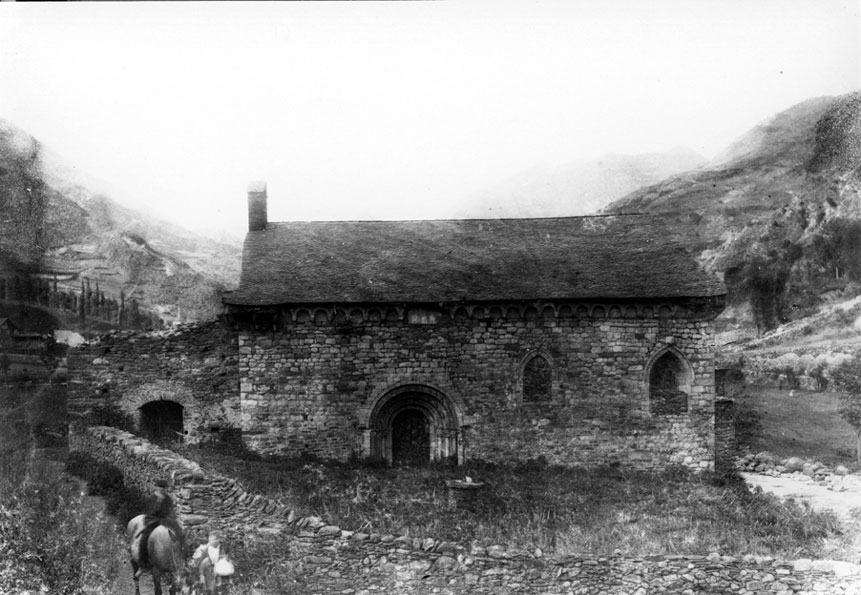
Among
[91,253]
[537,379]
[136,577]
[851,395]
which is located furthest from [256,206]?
[851,395]

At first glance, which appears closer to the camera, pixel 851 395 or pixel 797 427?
pixel 851 395

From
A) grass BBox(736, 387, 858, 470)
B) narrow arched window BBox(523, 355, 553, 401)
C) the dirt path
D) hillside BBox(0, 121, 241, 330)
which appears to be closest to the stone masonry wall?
the dirt path

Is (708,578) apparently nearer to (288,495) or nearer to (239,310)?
(288,495)

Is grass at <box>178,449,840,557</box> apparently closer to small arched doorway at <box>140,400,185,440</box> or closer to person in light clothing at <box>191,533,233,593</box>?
person in light clothing at <box>191,533,233,593</box>

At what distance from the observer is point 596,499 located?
50.9ft

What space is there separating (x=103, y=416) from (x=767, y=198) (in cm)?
3790

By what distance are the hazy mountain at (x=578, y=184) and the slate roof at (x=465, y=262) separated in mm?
25766

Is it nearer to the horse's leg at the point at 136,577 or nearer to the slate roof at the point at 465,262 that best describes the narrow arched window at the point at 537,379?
the slate roof at the point at 465,262

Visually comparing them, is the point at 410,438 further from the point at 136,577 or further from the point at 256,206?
the point at 136,577

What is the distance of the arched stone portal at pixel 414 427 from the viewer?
18.4 m

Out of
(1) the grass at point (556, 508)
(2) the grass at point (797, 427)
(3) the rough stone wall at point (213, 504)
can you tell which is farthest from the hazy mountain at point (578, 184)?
(3) the rough stone wall at point (213, 504)

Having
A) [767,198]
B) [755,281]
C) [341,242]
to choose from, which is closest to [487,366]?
[341,242]

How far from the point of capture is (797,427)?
24.3 m

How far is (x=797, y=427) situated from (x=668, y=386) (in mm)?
9238
